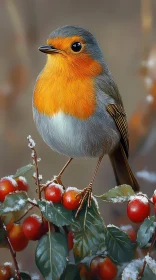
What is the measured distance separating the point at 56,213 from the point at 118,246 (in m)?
0.10

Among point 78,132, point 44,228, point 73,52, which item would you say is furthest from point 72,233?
point 73,52

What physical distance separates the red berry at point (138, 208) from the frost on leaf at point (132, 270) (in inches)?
2.3

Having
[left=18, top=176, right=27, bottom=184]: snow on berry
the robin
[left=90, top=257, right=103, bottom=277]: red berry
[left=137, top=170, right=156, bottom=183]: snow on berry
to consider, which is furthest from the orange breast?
[left=137, top=170, right=156, bottom=183]: snow on berry

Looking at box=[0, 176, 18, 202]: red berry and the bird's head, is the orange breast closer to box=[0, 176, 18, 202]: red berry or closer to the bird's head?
the bird's head

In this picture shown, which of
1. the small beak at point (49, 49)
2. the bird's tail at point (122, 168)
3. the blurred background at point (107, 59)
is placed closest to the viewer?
the small beak at point (49, 49)

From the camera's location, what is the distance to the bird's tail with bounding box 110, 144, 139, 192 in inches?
35.6

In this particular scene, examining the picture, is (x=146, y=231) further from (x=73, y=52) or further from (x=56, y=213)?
(x=73, y=52)

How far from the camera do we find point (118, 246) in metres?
0.66

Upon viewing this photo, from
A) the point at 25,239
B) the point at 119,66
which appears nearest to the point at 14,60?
the point at 119,66

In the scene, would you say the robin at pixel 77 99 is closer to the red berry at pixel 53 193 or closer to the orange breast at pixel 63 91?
the orange breast at pixel 63 91

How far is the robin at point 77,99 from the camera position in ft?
2.52

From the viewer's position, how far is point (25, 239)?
2.28 ft

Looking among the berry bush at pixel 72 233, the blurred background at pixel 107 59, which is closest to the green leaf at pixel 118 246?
the berry bush at pixel 72 233

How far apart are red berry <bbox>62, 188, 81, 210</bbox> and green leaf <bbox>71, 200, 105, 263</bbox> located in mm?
27
